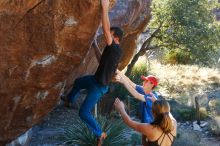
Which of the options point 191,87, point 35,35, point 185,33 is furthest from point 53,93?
point 191,87

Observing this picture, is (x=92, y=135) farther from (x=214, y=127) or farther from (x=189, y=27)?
(x=189, y=27)

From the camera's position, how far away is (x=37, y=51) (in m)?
6.43

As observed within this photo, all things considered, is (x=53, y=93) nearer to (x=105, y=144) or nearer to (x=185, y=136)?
(x=105, y=144)

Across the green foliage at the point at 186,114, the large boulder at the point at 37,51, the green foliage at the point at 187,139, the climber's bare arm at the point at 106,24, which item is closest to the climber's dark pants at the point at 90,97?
the large boulder at the point at 37,51

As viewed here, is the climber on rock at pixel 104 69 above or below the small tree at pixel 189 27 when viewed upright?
above

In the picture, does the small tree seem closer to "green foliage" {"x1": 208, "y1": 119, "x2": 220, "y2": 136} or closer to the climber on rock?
"green foliage" {"x1": 208, "y1": 119, "x2": 220, "y2": 136}

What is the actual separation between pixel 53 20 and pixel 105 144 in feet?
15.0

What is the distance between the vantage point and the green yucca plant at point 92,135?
10.3 m

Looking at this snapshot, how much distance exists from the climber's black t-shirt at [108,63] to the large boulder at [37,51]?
49 centimetres

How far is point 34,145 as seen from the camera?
1060 cm

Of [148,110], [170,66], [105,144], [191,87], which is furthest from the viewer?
[170,66]

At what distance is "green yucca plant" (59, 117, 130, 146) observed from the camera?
10.3m

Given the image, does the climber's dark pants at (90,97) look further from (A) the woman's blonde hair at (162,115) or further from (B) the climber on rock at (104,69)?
(A) the woman's blonde hair at (162,115)

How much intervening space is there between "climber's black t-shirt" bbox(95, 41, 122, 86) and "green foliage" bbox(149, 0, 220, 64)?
8.89 metres
